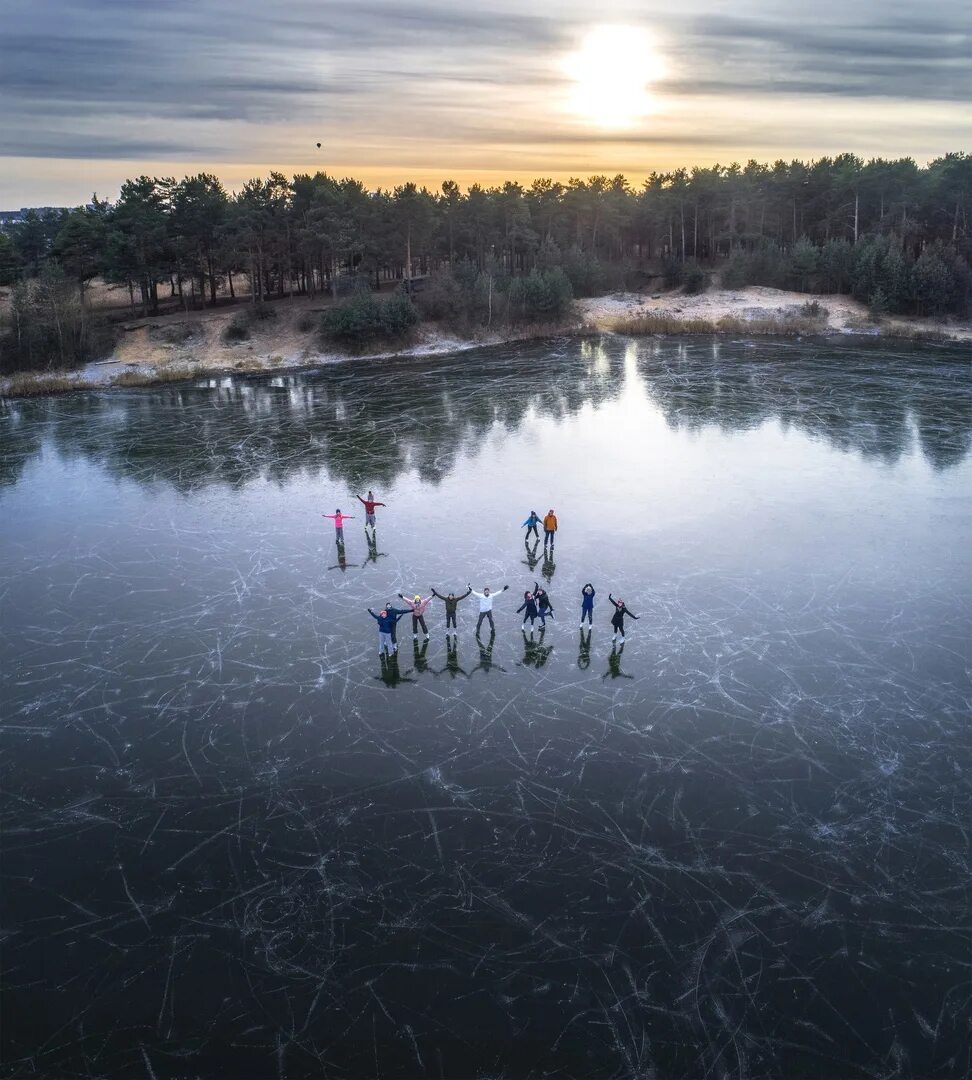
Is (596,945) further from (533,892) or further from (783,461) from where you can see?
(783,461)

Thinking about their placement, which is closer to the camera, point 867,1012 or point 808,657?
point 867,1012

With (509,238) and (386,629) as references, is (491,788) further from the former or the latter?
(509,238)

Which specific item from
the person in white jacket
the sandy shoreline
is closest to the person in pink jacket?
the person in white jacket

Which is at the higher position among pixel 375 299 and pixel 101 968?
pixel 375 299

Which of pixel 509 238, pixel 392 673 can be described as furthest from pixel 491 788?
pixel 509 238

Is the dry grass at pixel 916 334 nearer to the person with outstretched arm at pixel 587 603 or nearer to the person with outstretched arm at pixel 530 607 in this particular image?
the person with outstretched arm at pixel 587 603

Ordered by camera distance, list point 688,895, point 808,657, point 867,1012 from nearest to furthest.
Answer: point 867,1012 < point 688,895 < point 808,657

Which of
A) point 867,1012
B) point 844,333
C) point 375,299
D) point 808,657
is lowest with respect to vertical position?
point 867,1012

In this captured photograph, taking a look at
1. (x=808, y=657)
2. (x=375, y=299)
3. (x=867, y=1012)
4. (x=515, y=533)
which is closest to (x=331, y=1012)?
(x=867, y=1012)
